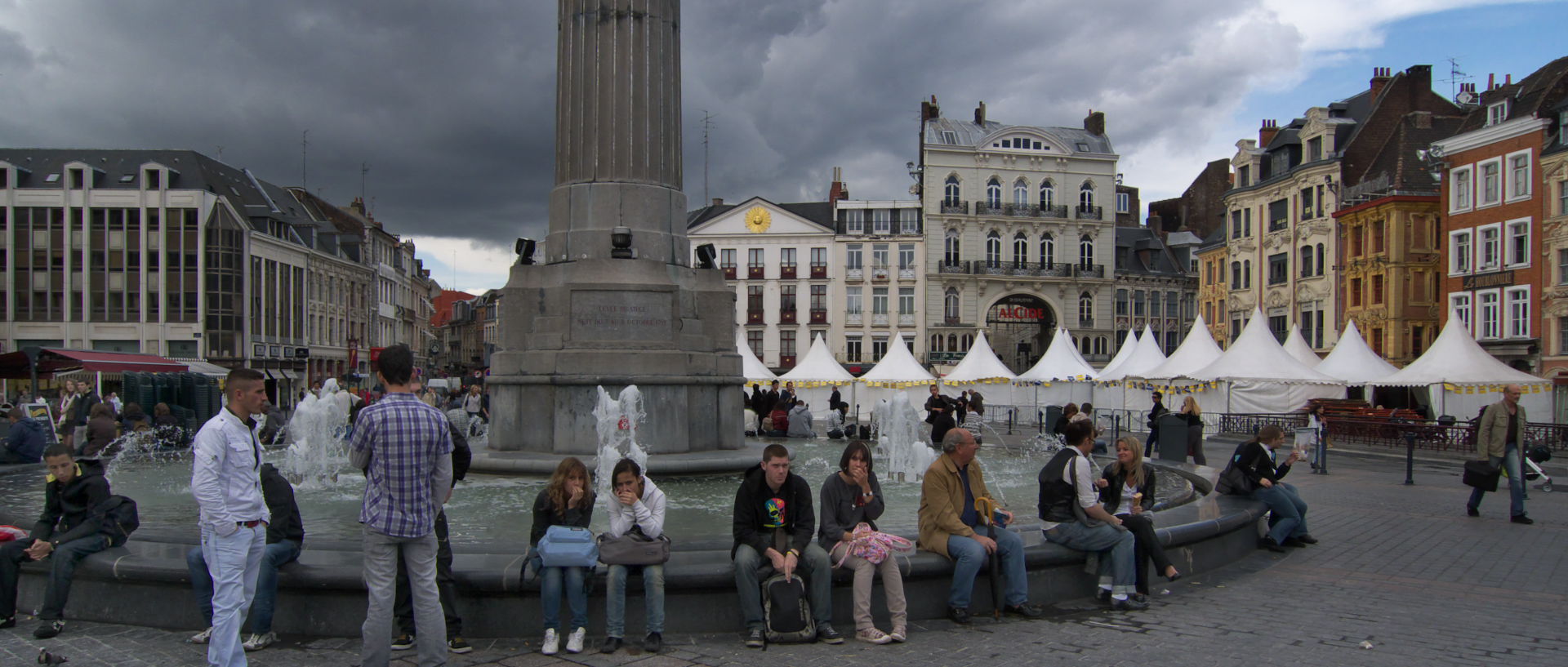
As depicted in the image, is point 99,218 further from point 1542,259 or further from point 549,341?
point 1542,259

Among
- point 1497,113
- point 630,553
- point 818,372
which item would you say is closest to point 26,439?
point 630,553

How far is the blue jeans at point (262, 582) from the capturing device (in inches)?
263

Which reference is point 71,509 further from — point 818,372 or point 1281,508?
point 818,372

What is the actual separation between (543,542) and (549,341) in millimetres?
7735

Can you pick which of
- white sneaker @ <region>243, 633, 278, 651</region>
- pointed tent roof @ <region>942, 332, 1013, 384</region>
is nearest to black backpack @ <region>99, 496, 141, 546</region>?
Result: white sneaker @ <region>243, 633, 278, 651</region>

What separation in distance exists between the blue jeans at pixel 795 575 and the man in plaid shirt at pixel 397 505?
184cm

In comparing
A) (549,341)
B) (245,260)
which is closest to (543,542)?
(549,341)

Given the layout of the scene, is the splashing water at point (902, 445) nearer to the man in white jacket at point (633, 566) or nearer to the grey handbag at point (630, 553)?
the man in white jacket at point (633, 566)

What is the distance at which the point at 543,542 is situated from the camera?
677 centimetres

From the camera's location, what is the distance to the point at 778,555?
23.1 feet

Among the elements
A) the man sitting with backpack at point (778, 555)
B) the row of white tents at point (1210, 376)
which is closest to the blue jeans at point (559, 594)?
the man sitting with backpack at point (778, 555)

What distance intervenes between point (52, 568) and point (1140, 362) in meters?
34.2

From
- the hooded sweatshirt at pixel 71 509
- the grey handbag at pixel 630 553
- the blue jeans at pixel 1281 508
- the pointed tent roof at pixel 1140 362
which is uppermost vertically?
the pointed tent roof at pixel 1140 362

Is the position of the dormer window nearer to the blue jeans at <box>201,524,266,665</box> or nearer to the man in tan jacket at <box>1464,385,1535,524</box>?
the man in tan jacket at <box>1464,385,1535,524</box>
